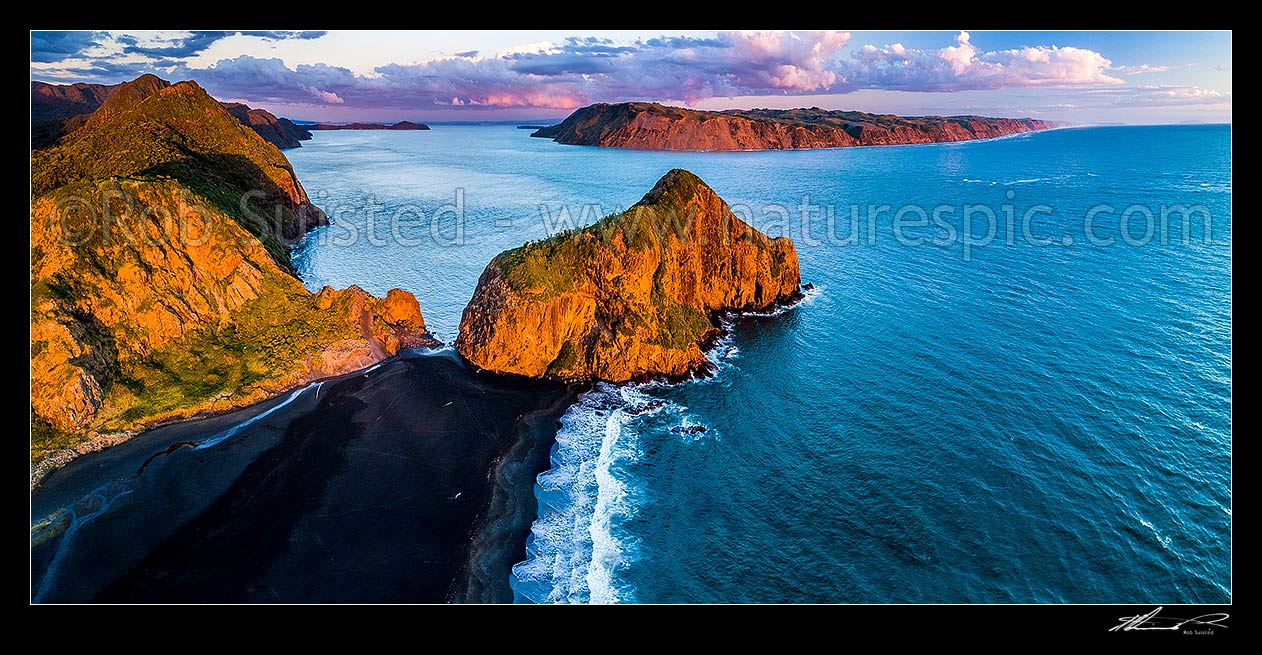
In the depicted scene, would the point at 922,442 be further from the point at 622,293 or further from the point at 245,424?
the point at 245,424

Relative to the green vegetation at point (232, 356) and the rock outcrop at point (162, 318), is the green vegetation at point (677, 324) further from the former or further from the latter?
the green vegetation at point (232, 356)

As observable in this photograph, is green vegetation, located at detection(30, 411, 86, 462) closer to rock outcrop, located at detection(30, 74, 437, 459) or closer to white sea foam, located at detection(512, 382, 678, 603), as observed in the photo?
rock outcrop, located at detection(30, 74, 437, 459)

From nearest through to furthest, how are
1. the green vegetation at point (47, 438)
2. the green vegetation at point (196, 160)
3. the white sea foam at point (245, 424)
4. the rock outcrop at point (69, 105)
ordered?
the green vegetation at point (47, 438) → the white sea foam at point (245, 424) → the green vegetation at point (196, 160) → the rock outcrop at point (69, 105)

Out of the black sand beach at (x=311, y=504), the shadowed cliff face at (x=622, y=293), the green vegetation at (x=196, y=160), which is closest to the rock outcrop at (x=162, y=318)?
the black sand beach at (x=311, y=504)

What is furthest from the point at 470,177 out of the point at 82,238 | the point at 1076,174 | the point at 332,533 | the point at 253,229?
the point at 1076,174

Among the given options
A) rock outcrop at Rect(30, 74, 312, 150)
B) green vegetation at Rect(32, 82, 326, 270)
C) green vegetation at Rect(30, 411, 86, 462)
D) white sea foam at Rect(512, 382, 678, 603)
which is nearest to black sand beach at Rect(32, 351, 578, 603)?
white sea foam at Rect(512, 382, 678, 603)

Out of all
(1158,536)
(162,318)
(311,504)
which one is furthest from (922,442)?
(162,318)
